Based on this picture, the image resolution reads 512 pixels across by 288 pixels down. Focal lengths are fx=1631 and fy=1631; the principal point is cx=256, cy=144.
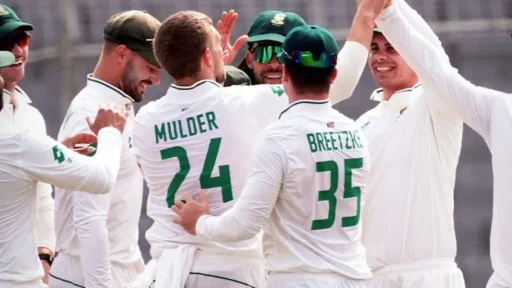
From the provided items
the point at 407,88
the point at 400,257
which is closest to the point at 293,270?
the point at 400,257

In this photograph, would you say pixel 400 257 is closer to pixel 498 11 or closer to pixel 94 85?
pixel 94 85

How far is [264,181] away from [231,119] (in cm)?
49

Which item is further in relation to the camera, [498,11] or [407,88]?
[498,11]

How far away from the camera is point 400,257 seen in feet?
24.5

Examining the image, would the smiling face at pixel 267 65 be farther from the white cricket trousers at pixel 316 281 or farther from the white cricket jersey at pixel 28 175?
the white cricket trousers at pixel 316 281

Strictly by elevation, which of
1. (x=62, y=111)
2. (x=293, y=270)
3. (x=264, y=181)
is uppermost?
(x=264, y=181)

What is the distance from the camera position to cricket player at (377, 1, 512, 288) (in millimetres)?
6555

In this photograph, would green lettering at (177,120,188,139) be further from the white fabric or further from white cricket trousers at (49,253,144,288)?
white cricket trousers at (49,253,144,288)

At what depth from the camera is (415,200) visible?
7441 mm

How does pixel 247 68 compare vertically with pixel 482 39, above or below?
above

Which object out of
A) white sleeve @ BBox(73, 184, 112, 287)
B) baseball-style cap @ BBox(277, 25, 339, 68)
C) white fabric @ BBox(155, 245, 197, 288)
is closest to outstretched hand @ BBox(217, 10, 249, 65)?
white sleeve @ BBox(73, 184, 112, 287)

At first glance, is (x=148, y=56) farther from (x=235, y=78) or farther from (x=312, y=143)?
(x=312, y=143)

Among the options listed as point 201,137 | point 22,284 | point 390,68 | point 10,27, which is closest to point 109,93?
point 10,27

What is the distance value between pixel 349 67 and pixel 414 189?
0.72 metres
